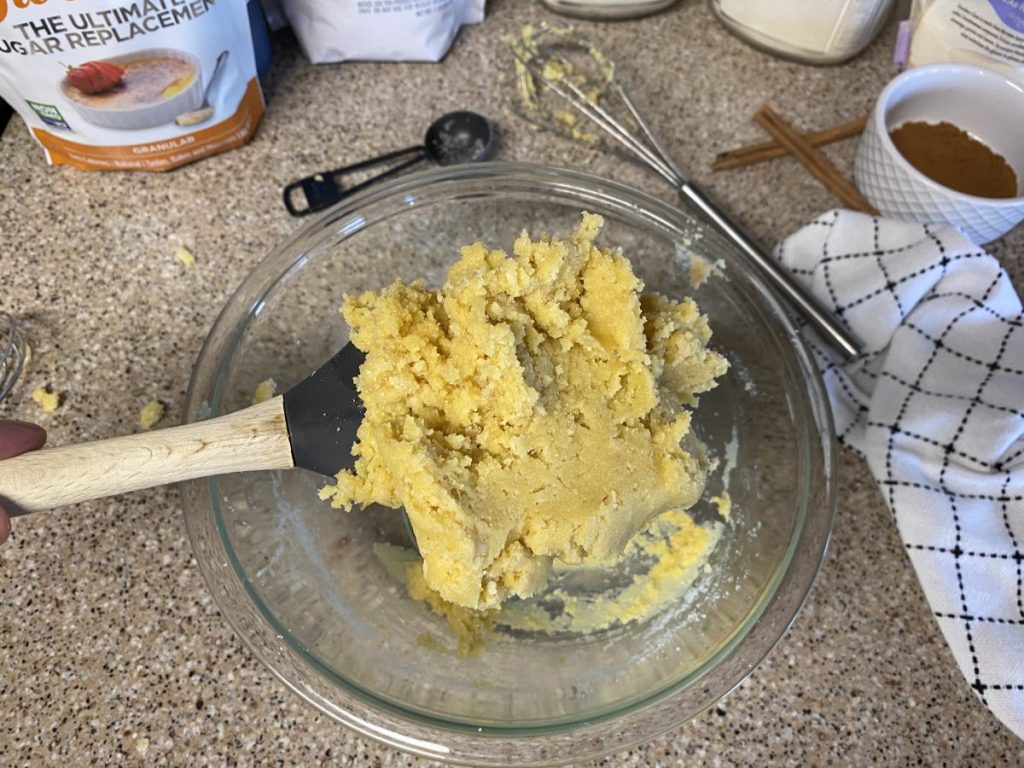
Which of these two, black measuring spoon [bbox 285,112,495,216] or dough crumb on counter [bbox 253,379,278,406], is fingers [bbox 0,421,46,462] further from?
black measuring spoon [bbox 285,112,495,216]

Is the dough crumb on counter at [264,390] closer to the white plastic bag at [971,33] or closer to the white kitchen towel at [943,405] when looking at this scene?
the white kitchen towel at [943,405]

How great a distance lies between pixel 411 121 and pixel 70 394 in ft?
2.08

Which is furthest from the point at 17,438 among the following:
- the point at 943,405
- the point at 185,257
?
the point at 943,405

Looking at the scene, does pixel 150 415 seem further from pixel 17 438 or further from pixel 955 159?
pixel 955 159

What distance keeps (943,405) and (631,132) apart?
606 millimetres

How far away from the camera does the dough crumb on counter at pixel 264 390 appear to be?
95 centimetres

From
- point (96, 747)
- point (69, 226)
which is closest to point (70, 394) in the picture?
point (69, 226)

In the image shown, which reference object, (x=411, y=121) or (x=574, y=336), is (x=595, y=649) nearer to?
(x=574, y=336)

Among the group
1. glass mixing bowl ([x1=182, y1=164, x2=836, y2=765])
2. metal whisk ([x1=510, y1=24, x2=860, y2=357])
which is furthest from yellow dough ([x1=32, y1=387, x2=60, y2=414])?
metal whisk ([x1=510, y1=24, x2=860, y2=357])

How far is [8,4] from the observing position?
0.82 metres

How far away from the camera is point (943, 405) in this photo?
940 mm

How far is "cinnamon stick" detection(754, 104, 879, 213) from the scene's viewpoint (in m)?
1.13

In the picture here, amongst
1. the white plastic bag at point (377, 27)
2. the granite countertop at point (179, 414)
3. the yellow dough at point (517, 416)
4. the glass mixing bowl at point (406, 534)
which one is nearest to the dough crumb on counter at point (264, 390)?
the glass mixing bowl at point (406, 534)

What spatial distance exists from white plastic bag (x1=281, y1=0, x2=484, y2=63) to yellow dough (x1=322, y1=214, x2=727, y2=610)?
561mm
